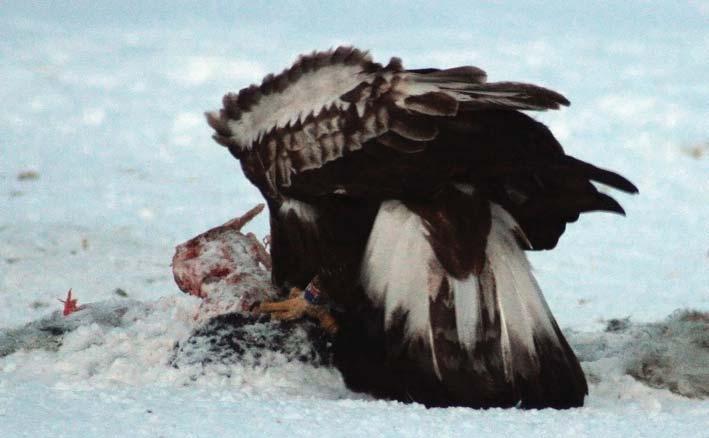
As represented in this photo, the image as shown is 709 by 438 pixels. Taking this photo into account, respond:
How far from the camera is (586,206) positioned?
430 centimetres

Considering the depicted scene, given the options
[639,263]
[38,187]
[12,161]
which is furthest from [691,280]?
[12,161]

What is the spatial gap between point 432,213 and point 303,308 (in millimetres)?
762

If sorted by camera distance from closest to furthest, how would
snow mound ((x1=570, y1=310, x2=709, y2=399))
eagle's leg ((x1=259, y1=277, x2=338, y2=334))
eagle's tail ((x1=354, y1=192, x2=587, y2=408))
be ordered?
eagle's tail ((x1=354, y1=192, x2=587, y2=408)) → snow mound ((x1=570, y1=310, x2=709, y2=399)) → eagle's leg ((x1=259, y1=277, x2=338, y2=334))

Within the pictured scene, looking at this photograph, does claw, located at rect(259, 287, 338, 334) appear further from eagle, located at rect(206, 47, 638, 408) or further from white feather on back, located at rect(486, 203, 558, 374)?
white feather on back, located at rect(486, 203, 558, 374)

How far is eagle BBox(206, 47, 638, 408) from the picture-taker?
4047 millimetres

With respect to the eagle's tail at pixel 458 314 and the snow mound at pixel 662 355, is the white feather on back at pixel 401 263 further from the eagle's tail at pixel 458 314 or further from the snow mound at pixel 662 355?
the snow mound at pixel 662 355

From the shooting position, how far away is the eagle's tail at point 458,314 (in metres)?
4.15

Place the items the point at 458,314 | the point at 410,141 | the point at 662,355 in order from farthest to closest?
the point at 662,355 → the point at 458,314 → the point at 410,141

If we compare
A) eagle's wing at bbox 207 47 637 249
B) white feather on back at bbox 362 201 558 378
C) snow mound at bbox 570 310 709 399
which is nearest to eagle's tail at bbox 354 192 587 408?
white feather on back at bbox 362 201 558 378

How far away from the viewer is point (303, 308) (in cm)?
474

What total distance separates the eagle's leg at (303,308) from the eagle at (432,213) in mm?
269

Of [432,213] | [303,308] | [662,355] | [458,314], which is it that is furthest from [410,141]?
[662,355]

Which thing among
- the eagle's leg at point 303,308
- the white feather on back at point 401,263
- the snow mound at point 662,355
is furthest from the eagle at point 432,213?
the snow mound at point 662,355

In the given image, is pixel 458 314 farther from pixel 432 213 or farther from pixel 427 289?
pixel 432 213
